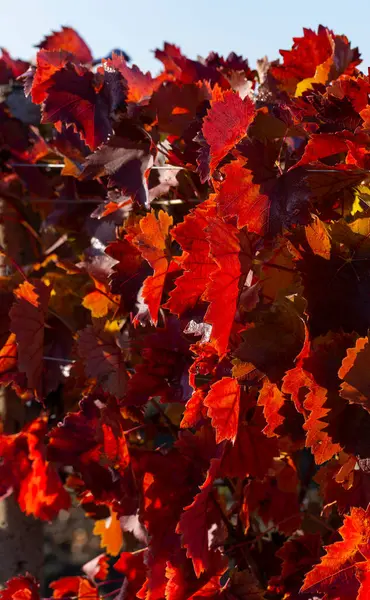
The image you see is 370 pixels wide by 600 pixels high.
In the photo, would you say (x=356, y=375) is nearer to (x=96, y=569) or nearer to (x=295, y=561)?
(x=295, y=561)

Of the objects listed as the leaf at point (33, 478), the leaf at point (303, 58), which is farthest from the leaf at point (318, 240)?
the leaf at point (33, 478)

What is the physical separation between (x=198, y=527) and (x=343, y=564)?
0.85 ft

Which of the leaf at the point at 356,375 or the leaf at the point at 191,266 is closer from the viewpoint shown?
the leaf at the point at 356,375

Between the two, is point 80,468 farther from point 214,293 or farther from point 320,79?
point 320,79

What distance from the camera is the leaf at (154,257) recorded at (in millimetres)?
1116

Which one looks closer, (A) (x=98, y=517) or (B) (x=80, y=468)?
(B) (x=80, y=468)

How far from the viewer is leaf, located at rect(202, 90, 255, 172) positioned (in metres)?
0.94

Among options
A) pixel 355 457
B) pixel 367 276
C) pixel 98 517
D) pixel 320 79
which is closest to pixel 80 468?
pixel 98 517

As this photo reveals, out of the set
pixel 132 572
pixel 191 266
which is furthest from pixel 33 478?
pixel 191 266

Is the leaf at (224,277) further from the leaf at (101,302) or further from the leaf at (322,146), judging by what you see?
the leaf at (101,302)

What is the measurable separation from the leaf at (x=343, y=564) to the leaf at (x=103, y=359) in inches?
18.8

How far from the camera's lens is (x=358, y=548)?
0.89m

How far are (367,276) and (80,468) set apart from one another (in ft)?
2.27

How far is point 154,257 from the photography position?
1117mm
